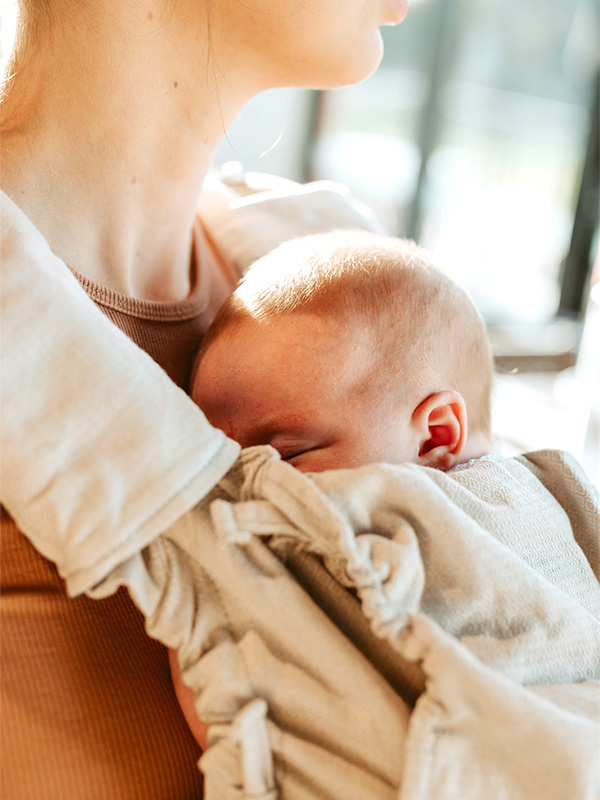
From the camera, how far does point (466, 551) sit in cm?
61

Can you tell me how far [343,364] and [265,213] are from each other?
1.55ft

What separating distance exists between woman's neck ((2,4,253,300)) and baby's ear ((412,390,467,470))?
40cm

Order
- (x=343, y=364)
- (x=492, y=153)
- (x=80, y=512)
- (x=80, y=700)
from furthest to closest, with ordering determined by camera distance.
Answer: (x=492, y=153) → (x=343, y=364) → (x=80, y=700) → (x=80, y=512)

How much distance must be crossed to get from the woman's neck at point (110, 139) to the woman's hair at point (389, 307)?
159mm

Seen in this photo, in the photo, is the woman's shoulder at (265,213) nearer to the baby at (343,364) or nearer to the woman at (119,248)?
the woman at (119,248)

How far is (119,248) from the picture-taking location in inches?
37.6

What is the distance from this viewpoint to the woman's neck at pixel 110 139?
0.87 metres

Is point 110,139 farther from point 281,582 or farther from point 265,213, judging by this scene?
point 281,582

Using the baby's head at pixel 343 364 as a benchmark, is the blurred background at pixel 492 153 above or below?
below

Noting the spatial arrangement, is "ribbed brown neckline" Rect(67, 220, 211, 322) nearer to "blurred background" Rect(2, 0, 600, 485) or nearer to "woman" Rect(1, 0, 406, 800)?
"woman" Rect(1, 0, 406, 800)

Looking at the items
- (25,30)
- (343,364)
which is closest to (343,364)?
(343,364)

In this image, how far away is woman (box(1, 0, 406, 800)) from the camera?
589 mm

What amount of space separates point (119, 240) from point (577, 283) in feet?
Answer: 14.6

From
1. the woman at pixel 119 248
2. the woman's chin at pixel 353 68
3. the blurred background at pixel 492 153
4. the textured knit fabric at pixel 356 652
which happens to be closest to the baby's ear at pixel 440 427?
the textured knit fabric at pixel 356 652
